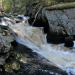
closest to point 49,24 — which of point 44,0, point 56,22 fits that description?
point 56,22

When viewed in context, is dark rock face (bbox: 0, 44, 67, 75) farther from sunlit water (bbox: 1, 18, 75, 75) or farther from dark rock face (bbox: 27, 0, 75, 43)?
dark rock face (bbox: 27, 0, 75, 43)

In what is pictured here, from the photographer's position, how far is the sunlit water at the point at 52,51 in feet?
33.6

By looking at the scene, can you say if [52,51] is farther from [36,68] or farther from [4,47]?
[4,47]

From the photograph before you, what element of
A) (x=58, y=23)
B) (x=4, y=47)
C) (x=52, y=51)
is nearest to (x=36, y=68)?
(x=4, y=47)

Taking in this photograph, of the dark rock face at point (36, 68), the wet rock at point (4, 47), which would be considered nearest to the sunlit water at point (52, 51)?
the dark rock face at point (36, 68)

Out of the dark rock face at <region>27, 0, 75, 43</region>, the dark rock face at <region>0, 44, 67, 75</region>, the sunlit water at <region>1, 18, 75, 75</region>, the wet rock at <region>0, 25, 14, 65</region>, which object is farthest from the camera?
the dark rock face at <region>27, 0, 75, 43</region>

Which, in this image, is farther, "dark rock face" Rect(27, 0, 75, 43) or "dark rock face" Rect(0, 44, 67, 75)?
"dark rock face" Rect(27, 0, 75, 43)

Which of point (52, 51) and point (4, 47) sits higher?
point (4, 47)

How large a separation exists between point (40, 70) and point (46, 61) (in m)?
0.82

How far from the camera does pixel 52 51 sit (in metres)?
12.5

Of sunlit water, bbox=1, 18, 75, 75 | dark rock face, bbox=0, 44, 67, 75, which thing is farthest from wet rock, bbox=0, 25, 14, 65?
sunlit water, bbox=1, 18, 75, 75

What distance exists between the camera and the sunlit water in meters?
10.2

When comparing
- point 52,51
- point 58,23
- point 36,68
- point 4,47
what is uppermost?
point 4,47

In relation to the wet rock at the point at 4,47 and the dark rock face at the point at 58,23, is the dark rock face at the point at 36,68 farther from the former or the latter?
the dark rock face at the point at 58,23
